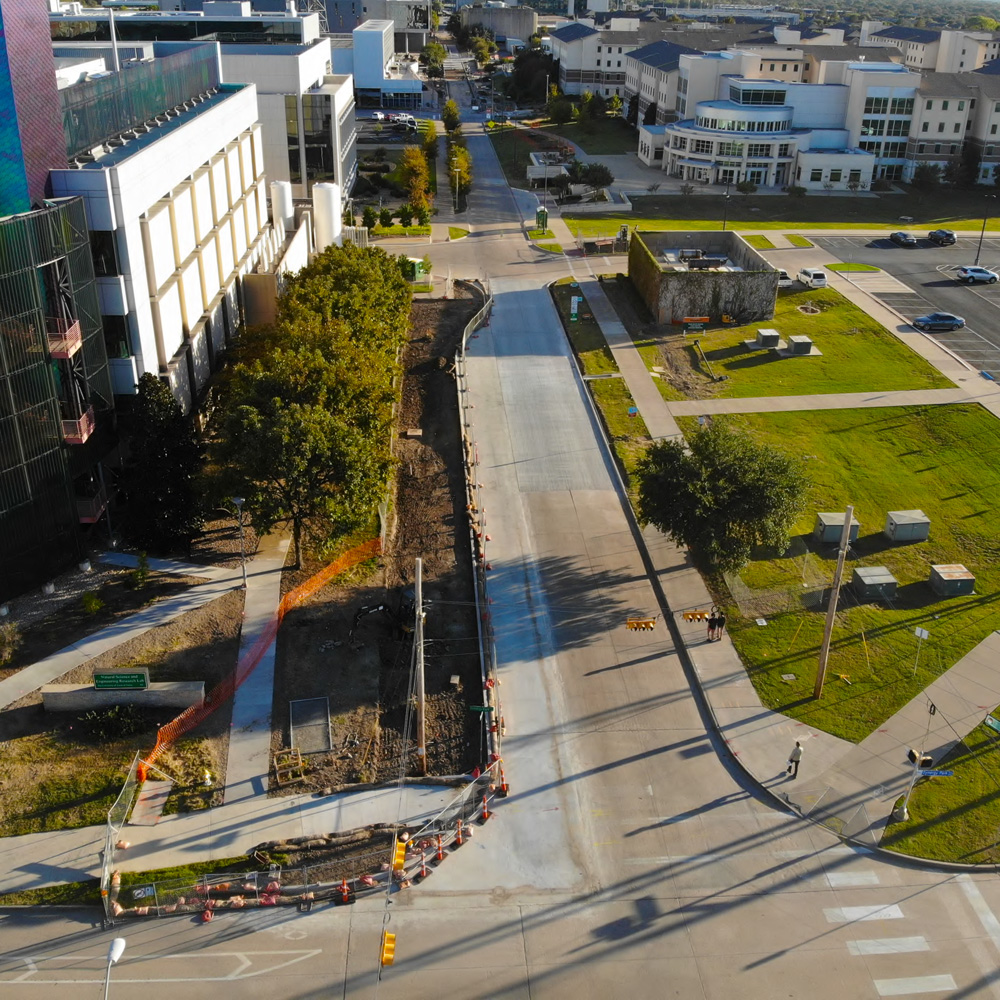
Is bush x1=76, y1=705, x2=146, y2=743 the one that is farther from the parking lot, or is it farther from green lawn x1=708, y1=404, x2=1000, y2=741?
the parking lot

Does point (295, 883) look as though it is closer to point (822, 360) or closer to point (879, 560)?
point (879, 560)

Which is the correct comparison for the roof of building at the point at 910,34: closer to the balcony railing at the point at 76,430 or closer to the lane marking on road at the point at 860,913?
the balcony railing at the point at 76,430

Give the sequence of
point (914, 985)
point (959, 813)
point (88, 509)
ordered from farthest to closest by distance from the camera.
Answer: point (88, 509), point (959, 813), point (914, 985)

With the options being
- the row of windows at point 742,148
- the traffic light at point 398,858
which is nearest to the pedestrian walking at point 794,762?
the traffic light at point 398,858

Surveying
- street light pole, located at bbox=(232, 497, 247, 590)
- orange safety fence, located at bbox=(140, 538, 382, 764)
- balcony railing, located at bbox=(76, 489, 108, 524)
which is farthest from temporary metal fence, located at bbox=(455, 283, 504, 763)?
balcony railing, located at bbox=(76, 489, 108, 524)

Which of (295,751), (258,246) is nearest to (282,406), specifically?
(295,751)

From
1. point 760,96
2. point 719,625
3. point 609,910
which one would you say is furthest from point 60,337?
point 760,96
